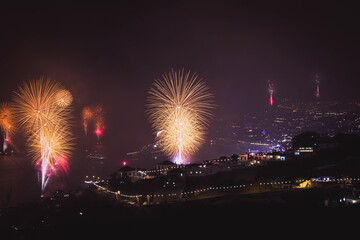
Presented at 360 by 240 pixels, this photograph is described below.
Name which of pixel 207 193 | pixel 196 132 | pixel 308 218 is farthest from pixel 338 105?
pixel 308 218

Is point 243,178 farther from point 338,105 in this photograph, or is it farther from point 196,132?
point 338,105

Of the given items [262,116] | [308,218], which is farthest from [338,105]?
[308,218]

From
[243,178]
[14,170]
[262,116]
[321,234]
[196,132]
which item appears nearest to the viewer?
[321,234]

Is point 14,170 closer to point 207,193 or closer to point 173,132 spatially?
point 173,132

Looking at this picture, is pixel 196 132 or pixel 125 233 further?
pixel 196 132

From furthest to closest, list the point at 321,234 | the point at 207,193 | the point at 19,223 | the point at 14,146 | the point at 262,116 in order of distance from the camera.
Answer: the point at 262,116 < the point at 14,146 < the point at 207,193 < the point at 19,223 < the point at 321,234

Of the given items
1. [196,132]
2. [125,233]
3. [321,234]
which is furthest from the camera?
[196,132]

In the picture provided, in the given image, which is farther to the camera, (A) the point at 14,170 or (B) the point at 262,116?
(B) the point at 262,116

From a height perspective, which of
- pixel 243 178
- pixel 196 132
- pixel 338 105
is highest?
pixel 338 105

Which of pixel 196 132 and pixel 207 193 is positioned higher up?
pixel 196 132
